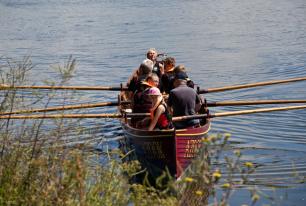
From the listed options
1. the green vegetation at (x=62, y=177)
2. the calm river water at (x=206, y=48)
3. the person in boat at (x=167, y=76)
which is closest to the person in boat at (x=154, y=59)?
the person in boat at (x=167, y=76)

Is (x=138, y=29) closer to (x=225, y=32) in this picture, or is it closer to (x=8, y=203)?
(x=225, y=32)

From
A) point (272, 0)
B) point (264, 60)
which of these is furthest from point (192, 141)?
point (272, 0)

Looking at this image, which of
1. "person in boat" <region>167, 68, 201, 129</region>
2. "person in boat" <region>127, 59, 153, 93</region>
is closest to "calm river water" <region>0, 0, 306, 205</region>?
"person in boat" <region>127, 59, 153, 93</region>

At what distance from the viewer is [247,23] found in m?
35.0

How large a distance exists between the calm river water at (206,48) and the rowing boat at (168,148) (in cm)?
94

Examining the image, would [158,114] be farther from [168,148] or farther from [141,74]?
[141,74]

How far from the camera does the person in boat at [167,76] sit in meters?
14.0

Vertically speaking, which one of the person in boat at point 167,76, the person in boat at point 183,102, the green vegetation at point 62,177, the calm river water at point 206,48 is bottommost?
the calm river water at point 206,48

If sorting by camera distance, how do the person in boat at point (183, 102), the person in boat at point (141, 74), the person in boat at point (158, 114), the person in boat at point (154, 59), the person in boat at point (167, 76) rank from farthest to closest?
the person in boat at point (154, 59), the person in boat at point (167, 76), the person in boat at point (141, 74), the person in boat at point (183, 102), the person in boat at point (158, 114)

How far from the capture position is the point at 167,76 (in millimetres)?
14094

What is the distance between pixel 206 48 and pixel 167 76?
1422cm

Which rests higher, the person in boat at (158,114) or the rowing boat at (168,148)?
the person in boat at (158,114)

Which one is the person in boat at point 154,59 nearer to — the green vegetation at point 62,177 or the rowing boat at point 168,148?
the rowing boat at point 168,148

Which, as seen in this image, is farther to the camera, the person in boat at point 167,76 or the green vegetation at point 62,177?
the person in boat at point 167,76
